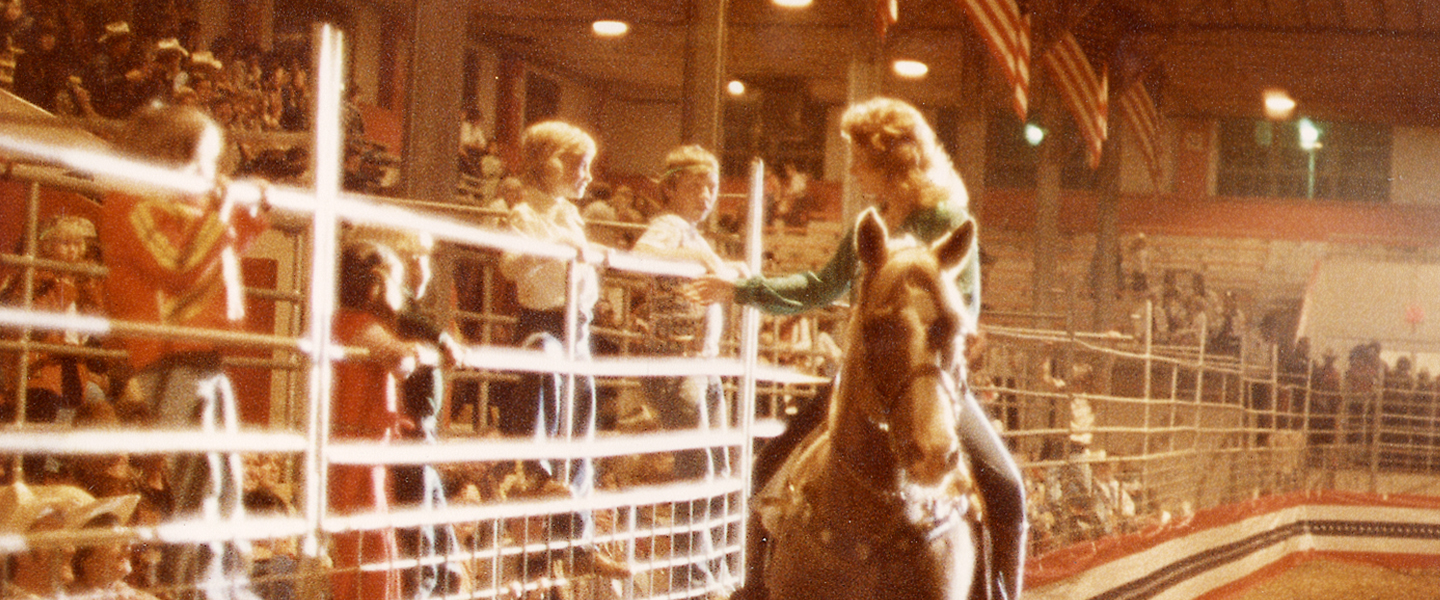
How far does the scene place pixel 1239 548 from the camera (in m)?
13.9

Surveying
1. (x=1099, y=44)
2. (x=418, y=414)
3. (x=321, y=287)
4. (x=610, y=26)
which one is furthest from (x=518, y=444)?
(x=610, y=26)

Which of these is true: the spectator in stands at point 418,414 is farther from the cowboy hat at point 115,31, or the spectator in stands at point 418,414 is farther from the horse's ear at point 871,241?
the cowboy hat at point 115,31

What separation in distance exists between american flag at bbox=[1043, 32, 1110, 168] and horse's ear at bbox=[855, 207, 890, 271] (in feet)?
42.4

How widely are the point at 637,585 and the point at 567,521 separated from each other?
0.87 m

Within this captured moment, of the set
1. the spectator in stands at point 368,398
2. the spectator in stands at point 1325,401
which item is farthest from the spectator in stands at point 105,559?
the spectator in stands at point 1325,401

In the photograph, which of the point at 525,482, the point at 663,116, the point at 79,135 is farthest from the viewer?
the point at 663,116

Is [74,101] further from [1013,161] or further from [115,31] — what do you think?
[1013,161]

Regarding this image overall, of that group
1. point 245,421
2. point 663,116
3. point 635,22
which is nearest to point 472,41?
point 635,22

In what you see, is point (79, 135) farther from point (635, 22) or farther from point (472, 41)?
point (472, 41)

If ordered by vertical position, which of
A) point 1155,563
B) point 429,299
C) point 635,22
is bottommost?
point 1155,563

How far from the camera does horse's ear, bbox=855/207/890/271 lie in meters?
3.89

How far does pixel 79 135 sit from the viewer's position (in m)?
6.50

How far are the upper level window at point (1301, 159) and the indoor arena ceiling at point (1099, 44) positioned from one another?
10.9 ft

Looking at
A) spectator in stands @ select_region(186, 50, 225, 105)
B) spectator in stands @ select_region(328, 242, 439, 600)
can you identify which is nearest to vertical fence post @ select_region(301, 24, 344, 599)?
spectator in stands @ select_region(328, 242, 439, 600)
